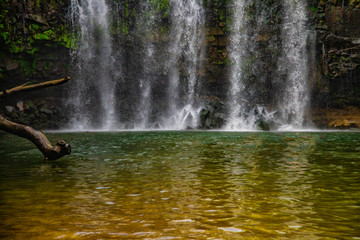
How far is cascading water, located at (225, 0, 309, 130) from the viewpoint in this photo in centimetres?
2989

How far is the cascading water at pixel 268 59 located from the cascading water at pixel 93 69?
34.6ft

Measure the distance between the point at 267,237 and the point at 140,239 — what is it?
4.30 ft

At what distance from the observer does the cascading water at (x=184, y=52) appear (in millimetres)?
31188

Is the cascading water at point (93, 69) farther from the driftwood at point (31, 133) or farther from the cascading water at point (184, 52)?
the driftwood at point (31, 133)

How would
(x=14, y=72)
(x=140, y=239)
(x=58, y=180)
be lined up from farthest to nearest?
1. (x=14, y=72)
2. (x=58, y=180)
3. (x=140, y=239)

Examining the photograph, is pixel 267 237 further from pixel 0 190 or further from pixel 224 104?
pixel 224 104

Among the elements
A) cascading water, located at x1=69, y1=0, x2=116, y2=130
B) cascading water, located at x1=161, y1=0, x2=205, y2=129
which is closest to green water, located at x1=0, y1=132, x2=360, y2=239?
cascading water, located at x1=161, y1=0, x2=205, y2=129

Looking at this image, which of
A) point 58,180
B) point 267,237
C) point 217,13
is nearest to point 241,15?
point 217,13

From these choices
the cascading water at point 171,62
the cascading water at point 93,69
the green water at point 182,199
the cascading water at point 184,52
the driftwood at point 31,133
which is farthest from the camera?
the cascading water at point 93,69

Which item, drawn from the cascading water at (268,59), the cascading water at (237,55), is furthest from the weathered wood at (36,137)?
the cascading water at (237,55)

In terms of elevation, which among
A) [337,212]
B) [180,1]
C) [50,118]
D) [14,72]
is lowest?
[337,212]

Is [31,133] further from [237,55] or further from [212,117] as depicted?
[237,55]

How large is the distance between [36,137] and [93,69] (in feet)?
78.6

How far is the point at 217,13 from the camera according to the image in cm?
3055
